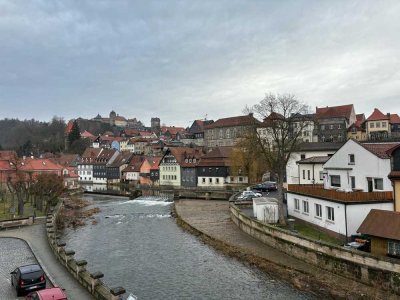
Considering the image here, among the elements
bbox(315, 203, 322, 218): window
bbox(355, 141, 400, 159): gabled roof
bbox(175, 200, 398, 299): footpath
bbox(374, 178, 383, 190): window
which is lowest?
bbox(175, 200, 398, 299): footpath

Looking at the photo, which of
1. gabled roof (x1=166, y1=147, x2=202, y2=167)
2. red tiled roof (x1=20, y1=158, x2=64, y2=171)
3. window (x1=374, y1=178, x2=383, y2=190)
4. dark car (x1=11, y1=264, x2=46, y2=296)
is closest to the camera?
dark car (x1=11, y1=264, x2=46, y2=296)

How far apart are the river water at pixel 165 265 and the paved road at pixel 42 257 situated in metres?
2.75

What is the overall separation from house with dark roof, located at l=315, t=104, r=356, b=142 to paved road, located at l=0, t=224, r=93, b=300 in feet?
261

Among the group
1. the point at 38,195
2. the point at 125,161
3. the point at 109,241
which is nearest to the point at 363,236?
the point at 109,241

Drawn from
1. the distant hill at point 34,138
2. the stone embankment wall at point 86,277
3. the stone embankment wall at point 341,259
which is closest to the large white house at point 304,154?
the stone embankment wall at point 341,259

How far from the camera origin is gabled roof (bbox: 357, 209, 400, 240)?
20.3m

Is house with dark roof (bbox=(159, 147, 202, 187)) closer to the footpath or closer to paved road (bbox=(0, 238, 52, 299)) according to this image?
the footpath

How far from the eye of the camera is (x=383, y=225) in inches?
834

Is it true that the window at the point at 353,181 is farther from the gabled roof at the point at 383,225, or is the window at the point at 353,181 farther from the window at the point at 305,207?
the gabled roof at the point at 383,225

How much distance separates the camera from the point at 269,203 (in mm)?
35156

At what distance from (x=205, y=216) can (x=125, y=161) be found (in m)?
69.6

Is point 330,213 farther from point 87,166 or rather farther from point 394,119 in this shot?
point 87,166

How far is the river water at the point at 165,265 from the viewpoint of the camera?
21203 millimetres

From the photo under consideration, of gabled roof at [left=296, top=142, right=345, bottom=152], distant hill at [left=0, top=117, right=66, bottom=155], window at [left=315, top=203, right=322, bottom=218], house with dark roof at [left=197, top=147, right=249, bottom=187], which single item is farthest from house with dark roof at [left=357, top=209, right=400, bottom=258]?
distant hill at [left=0, top=117, right=66, bottom=155]
